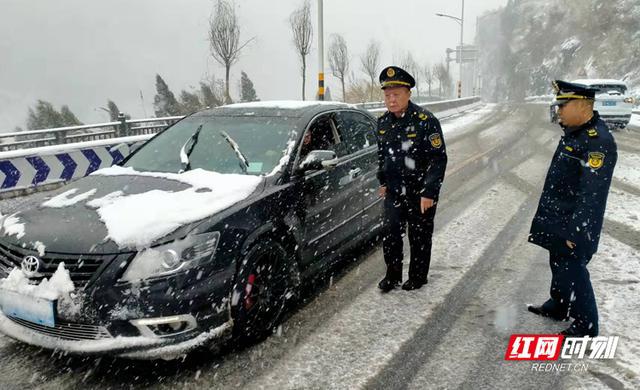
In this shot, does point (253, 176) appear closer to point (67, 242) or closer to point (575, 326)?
point (67, 242)

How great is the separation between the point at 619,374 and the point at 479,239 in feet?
8.95

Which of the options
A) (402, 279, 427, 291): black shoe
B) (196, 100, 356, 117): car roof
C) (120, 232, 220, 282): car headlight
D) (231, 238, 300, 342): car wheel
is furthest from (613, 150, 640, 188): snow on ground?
(120, 232, 220, 282): car headlight

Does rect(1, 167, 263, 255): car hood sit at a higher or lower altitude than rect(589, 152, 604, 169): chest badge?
lower

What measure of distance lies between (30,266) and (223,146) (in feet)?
5.58

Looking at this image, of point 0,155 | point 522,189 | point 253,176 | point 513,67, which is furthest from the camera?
point 513,67

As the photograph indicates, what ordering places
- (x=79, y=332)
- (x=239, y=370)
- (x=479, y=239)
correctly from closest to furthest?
1. (x=79, y=332)
2. (x=239, y=370)
3. (x=479, y=239)

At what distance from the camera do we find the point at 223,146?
4016 mm

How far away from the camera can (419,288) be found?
4258 mm

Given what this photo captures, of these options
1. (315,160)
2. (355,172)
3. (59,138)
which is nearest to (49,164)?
(355,172)

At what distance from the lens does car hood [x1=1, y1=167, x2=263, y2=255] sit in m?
2.82

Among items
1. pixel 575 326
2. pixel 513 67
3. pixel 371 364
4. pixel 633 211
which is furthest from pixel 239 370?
pixel 513 67

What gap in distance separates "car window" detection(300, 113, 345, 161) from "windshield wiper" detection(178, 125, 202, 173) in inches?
36.5

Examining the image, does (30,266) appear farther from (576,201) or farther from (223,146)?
(576,201)

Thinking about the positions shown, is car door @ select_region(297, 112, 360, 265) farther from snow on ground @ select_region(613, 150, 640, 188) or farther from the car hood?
snow on ground @ select_region(613, 150, 640, 188)
